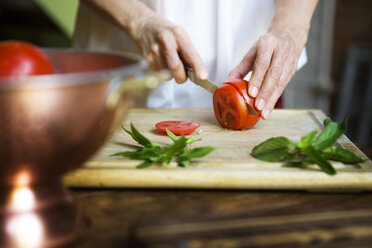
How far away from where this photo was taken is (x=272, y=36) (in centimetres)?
139

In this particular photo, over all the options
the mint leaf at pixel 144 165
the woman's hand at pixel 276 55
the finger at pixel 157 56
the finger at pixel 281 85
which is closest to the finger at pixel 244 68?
the woman's hand at pixel 276 55

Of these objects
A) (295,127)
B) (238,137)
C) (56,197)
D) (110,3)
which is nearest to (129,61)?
(56,197)

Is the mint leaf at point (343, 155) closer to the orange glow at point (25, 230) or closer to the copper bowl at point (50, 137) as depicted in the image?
the copper bowl at point (50, 137)

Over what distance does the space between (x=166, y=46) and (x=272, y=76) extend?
1.06ft

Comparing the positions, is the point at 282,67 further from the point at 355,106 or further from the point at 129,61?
the point at 355,106

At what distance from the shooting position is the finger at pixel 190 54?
1.31 meters

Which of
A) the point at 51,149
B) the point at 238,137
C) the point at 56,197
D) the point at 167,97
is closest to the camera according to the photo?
the point at 51,149

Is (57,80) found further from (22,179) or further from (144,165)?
(144,165)

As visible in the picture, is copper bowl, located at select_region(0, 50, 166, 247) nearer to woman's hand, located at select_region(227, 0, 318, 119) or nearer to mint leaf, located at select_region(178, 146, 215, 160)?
mint leaf, located at select_region(178, 146, 215, 160)

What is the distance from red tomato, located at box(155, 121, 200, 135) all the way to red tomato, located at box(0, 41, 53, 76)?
55cm

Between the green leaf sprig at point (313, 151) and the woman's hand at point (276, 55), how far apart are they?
33 cm

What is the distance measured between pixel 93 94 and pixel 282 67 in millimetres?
911

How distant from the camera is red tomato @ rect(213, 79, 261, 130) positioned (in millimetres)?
1258

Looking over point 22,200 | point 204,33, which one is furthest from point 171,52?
point 22,200
